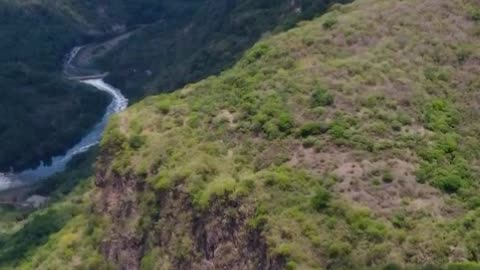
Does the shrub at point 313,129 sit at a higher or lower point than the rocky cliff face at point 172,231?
higher

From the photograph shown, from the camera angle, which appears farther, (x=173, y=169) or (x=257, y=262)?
(x=173, y=169)

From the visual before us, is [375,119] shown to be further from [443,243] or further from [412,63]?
[443,243]

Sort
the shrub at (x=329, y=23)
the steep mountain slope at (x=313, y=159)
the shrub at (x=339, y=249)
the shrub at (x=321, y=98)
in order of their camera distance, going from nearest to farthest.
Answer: the shrub at (x=339, y=249), the steep mountain slope at (x=313, y=159), the shrub at (x=321, y=98), the shrub at (x=329, y=23)

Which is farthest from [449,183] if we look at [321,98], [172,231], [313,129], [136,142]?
[136,142]

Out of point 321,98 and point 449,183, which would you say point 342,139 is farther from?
point 449,183

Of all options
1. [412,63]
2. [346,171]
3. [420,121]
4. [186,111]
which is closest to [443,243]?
[346,171]

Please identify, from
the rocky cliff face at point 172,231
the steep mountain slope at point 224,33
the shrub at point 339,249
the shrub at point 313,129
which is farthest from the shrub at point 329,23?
the shrub at point 339,249

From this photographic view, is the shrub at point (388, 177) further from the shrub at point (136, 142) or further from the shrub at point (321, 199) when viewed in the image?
the shrub at point (136, 142)
